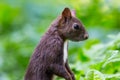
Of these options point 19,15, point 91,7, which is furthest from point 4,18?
point 91,7

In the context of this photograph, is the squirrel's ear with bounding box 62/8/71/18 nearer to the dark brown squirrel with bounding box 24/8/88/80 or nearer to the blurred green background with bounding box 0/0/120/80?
the dark brown squirrel with bounding box 24/8/88/80

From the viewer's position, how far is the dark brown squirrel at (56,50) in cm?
387

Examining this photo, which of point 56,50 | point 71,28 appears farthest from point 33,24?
point 56,50

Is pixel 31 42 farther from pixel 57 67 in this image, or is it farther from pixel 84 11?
pixel 57 67

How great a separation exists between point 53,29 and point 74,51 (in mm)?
4612

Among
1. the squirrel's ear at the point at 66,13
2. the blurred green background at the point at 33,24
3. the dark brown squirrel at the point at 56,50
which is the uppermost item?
the blurred green background at the point at 33,24

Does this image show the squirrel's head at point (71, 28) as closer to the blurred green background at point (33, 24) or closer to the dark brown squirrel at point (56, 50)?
the dark brown squirrel at point (56, 50)

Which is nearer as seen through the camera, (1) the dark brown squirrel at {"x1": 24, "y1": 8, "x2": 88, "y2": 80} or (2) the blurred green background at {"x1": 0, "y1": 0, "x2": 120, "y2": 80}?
(1) the dark brown squirrel at {"x1": 24, "y1": 8, "x2": 88, "y2": 80}

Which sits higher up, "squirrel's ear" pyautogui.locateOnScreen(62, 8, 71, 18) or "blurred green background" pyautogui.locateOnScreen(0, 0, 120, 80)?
"blurred green background" pyautogui.locateOnScreen(0, 0, 120, 80)

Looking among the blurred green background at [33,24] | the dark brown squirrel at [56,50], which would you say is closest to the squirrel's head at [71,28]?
the dark brown squirrel at [56,50]

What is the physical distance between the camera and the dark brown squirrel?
387 cm

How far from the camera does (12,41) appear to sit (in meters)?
9.98

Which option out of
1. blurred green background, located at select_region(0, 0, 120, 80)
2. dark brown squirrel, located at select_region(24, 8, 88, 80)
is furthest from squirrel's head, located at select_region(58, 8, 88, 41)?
blurred green background, located at select_region(0, 0, 120, 80)

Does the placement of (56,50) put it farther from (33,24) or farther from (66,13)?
(33,24)
